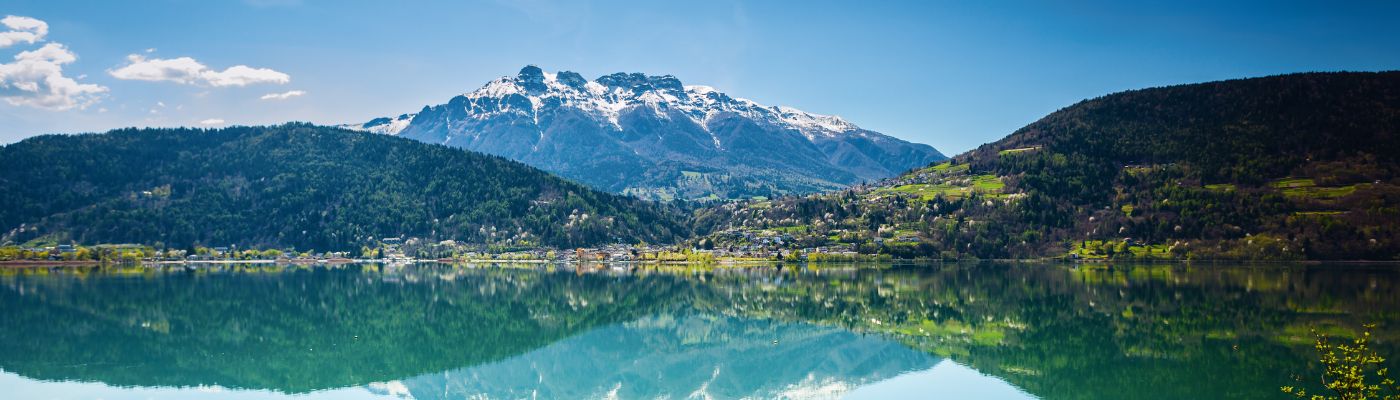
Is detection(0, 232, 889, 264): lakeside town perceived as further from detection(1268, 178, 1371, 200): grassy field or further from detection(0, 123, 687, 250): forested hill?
detection(1268, 178, 1371, 200): grassy field

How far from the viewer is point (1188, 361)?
128ft

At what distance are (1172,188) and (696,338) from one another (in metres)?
111

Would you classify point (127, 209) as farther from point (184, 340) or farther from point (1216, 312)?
point (1216, 312)

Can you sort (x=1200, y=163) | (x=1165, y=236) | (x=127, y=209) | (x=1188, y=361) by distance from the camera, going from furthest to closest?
1. (x=127, y=209)
2. (x=1200, y=163)
3. (x=1165, y=236)
4. (x=1188, y=361)

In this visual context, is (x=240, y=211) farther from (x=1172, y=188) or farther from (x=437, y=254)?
(x=1172, y=188)

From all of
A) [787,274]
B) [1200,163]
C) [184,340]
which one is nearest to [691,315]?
[184,340]

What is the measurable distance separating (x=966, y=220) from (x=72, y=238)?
162482mm

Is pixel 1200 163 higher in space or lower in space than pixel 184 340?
higher

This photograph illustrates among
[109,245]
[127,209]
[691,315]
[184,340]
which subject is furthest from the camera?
[127,209]

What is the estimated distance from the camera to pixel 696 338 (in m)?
54.9

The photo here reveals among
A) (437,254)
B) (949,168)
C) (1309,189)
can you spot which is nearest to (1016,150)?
(949,168)

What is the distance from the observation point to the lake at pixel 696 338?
1446 inches

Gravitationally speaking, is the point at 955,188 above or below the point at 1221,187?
above

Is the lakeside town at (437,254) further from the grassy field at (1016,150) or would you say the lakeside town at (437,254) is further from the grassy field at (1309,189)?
the grassy field at (1309,189)
